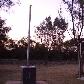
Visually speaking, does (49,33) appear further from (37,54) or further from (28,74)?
(28,74)

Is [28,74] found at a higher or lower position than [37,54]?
lower

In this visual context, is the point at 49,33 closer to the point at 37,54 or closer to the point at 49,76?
the point at 37,54

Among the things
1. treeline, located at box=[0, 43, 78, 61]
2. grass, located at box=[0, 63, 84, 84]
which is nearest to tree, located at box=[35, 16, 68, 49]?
treeline, located at box=[0, 43, 78, 61]

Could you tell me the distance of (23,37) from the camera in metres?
71.9

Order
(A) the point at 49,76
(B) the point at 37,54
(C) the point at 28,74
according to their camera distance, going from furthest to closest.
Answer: (B) the point at 37,54, (A) the point at 49,76, (C) the point at 28,74

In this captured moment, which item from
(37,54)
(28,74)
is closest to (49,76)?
(28,74)

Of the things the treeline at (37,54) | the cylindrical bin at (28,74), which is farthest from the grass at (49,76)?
the treeline at (37,54)

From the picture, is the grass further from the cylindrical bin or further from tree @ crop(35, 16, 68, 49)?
tree @ crop(35, 16, 68, 49)

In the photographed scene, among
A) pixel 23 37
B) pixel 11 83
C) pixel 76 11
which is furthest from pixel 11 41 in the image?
pixel 11 83

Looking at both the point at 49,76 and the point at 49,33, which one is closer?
the point at 49,76

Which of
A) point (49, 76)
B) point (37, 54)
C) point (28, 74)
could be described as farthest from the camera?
point (37, 54)

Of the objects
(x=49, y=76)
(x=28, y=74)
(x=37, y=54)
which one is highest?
(x=37, y=54)

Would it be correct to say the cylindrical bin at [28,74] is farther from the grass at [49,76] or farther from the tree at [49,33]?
the tree at [49,33]

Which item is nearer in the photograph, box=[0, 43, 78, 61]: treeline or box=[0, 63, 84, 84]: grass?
box=[0, 63, 84, 84]: grass
